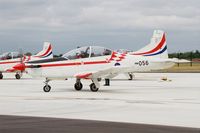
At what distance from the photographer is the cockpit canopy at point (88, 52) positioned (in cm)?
2109

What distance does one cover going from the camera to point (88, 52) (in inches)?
831

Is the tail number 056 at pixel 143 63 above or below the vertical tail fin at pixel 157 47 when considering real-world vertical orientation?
below

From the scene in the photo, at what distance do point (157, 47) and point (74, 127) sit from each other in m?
20.8

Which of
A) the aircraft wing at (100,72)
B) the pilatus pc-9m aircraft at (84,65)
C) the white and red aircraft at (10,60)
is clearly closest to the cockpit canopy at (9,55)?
the white and red aircraft at (10,60)

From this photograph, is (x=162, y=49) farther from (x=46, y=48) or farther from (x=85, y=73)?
(x=46, y=48)

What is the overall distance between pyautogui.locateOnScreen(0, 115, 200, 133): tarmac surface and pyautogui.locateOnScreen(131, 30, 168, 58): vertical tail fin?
19.1m

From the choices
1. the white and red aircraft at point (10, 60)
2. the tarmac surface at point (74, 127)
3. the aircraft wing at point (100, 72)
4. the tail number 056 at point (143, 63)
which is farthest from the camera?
the white and red aircraft at point (10, 60)

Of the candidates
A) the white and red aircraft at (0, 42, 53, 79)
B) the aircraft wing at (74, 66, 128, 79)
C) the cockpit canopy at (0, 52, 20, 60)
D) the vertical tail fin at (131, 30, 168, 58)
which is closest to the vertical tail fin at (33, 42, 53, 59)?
the cockpit canopy at (0, 52, 20, 60)

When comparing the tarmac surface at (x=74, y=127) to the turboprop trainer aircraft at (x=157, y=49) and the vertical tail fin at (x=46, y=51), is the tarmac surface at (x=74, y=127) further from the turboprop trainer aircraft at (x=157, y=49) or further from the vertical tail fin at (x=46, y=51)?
the vertical tail fin at (x=46, y=51)

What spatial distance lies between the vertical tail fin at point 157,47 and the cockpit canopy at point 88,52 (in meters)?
8.56

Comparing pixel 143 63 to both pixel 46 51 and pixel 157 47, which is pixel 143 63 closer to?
pixel 157 47

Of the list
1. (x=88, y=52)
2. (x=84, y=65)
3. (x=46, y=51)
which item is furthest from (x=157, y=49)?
(x=46, y=51)

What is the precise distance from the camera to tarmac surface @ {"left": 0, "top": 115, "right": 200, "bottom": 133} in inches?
358

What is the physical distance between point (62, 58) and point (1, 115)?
9.38 metres
